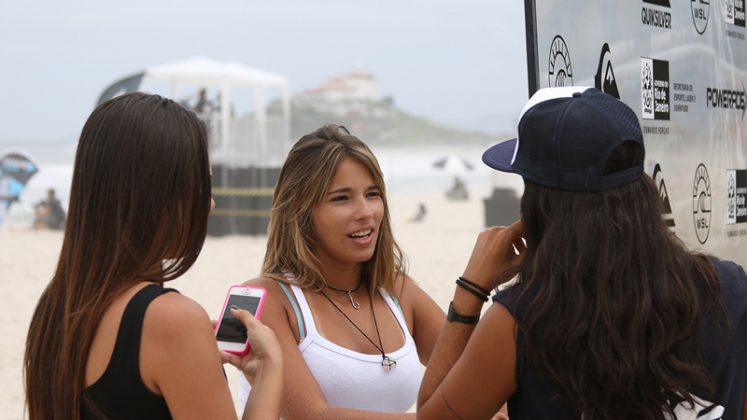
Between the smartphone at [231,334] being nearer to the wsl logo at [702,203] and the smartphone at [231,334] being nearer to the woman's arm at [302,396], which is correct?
the woman's arm at [302,396]

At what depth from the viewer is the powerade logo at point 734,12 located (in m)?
3.56

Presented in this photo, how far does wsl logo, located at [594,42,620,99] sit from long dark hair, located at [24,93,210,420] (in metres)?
1.34

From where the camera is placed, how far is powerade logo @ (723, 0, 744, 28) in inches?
140

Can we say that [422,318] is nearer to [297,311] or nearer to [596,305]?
[297,311]

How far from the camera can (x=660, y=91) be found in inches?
114

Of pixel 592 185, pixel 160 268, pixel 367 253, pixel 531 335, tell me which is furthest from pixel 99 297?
pixel 367 253

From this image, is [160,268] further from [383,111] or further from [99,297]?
[383,111]

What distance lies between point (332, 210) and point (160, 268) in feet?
2.80

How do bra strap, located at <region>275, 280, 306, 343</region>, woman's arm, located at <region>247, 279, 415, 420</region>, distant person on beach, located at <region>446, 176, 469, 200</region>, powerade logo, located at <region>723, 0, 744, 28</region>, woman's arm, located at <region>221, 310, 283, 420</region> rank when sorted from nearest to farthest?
woman's arm, located at <region>221, 310, 283, 420</region> < woman's arm, located at <region>247, 279, 415, 420</region> < bra strap, located at <region>275, 280, 306, 343</region> < powerade logo, located at <region>723, 0, 744, 28</region> < distant person on beach, located at <region>446, 176, 469, 200</region>

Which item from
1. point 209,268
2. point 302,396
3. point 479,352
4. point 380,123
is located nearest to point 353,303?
point 302,396

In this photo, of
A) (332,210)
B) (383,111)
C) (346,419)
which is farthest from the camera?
(383,111)

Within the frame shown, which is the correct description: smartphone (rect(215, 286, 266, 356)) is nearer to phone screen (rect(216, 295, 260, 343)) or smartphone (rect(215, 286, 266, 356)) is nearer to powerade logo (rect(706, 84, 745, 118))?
phone screen (rect(216, 295, 260, 343))

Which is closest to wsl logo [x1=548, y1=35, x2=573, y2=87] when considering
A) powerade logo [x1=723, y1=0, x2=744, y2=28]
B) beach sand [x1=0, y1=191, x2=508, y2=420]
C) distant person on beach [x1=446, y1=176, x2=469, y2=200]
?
powerade logo [x1=723, y1=0, x2=744, y2=28]

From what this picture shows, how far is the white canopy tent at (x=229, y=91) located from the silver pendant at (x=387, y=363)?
16631mm
